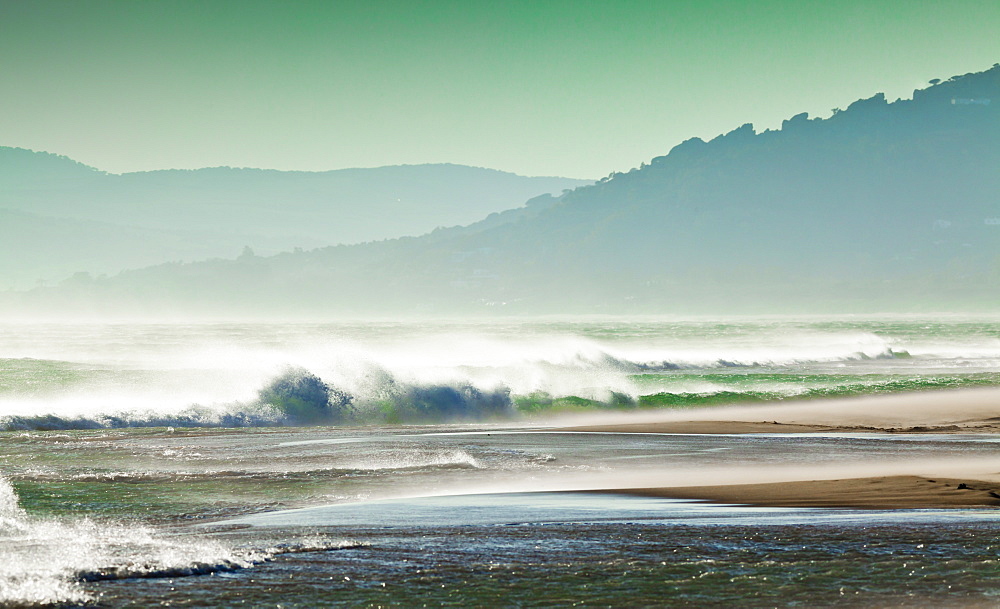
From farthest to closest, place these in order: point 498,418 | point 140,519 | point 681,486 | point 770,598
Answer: point 498,418, point 681,486, point 140,519, point 770,598

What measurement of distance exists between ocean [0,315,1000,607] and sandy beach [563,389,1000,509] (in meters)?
0.76

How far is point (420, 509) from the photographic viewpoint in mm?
10672

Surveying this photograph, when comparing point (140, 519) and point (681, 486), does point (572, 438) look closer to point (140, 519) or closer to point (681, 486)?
point (681, 486)

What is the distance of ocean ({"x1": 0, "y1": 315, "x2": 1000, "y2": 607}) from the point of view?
6699mm

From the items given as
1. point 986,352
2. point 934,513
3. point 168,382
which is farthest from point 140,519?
point 986,352

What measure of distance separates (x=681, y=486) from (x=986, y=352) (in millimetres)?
54414

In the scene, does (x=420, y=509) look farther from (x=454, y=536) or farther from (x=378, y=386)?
(x=378, y=386)

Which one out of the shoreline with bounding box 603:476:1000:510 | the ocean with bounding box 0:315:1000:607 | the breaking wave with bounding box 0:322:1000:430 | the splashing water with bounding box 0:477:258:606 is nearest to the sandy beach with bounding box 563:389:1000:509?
the shoreline with bounding box 603:476:1000:510

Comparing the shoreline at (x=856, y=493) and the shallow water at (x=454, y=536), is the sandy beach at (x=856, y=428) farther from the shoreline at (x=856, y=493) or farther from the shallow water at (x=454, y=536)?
the shallow water at (x=454, y=536)

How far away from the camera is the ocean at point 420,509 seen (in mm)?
6699

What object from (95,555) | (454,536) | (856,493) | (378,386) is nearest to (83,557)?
(95,555)

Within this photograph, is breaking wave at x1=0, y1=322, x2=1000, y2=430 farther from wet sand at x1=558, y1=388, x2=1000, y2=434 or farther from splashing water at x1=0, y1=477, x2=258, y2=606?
splashing water at x1=0, y1=477, x2=258, y2=606

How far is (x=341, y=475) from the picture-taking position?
13.8m

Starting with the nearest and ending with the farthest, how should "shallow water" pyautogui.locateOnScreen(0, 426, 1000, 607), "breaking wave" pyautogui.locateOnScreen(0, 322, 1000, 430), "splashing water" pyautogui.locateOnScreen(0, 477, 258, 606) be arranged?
"splashing water" pyautogui.locateOnScreen(0, 477, 258, 606) → "shallow water" pyautogui.locateOnScreen(0, 426, 1000, 607) → "breaking wave" pyautogui.locateOnScreen(0, 322, 1000, 430)
